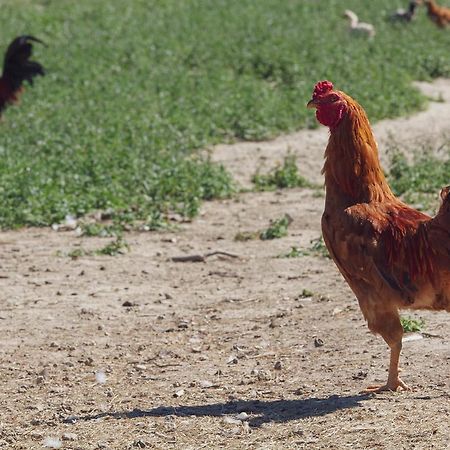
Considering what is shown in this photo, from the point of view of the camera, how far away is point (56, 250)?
1004 cm

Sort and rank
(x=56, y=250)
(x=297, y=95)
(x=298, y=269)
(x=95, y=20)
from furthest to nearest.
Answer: (x=95, y=20)
(x=297, y=95)
(x=56, y=250)
(x=298, y=269)

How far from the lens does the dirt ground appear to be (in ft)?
19.5

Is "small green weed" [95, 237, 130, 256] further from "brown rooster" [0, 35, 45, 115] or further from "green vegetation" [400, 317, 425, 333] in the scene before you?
"brown rooster" [0, 35, 45, 115]

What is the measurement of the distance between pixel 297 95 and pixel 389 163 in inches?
117

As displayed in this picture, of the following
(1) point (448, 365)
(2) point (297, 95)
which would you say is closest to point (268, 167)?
(2) point (297, 95)

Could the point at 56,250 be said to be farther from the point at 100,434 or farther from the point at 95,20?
the point at 95,20

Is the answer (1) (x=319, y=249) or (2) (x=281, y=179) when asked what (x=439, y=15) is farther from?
(1) (x=319, y=249)

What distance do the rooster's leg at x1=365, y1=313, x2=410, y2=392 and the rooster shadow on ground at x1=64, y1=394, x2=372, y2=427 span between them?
0.15 meters

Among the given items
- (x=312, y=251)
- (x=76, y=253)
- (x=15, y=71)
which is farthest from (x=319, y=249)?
(x=15, y=71)

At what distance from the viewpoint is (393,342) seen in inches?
245

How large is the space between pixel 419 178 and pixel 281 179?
155 cm

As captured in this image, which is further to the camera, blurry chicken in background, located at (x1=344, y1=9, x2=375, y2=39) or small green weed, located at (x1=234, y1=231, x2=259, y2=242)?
blurry chicken in background, located at (x1=344, y1=9, x2=375, y2=39)

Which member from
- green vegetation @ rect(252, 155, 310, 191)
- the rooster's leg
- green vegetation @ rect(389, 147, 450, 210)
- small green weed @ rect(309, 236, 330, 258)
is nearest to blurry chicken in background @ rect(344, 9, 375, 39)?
green vegetation @ rect(389, 147, 450, 210)

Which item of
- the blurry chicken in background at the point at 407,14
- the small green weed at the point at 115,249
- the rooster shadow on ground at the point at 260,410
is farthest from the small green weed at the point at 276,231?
the blurry chicken in background at the point at 407,14
